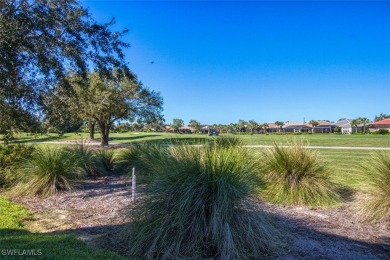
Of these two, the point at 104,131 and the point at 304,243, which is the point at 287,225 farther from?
the point at 104,131

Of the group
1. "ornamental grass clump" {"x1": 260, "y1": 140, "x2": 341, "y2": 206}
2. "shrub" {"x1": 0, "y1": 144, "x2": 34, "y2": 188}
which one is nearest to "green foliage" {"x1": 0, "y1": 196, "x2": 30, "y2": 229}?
"shrub" {"x1": 0, "y1": 144, "x2": 34, "y2": 188}

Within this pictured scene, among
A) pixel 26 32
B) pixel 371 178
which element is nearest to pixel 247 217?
pixel 371 178

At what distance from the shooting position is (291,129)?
116438 mm

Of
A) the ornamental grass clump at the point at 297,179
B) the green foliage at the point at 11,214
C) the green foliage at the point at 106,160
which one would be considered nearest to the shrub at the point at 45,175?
the green foliage at the point at 11,214

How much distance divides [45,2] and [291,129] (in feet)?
374

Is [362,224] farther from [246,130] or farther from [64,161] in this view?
[246,130]

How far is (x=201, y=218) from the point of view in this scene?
445 cm

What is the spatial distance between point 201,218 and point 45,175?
18.5 feet

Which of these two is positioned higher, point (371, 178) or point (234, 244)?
point (371, 178)

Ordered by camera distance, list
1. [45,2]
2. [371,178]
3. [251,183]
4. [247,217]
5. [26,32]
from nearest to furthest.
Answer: [247,217] → [251,183] → [371,178] → [26,32] → [45,2]

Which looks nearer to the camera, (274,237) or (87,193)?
Answer: (274,237)

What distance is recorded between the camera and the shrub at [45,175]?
8.27 metres

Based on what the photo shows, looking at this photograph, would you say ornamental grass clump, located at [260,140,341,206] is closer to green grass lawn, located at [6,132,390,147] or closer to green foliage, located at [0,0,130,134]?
green grass lawn, located at [6,132,390,147]

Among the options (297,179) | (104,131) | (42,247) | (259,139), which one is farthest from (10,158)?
(259,139)
